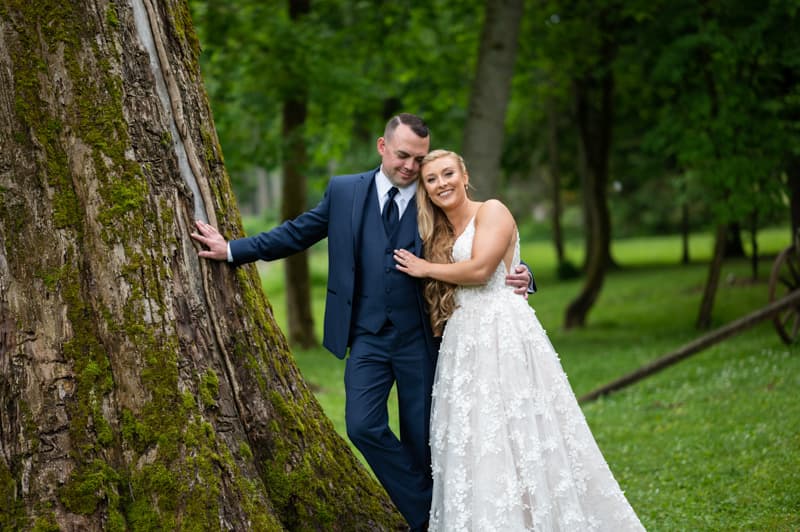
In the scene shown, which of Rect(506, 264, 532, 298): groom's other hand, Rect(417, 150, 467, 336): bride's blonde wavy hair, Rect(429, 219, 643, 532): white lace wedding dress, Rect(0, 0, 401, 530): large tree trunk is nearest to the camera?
Rect(0, 0, 401, 530): large tree trunk

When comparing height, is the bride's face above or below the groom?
above

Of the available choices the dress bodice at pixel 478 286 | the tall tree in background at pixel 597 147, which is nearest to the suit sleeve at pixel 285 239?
the dress bodice at pixel 478 286

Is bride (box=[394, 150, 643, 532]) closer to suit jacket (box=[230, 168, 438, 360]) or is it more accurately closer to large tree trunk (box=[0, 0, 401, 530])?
suit jacket (box=[230, 168, 438, 360])

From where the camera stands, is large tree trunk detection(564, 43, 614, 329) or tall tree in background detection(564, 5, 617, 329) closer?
tall tree in background detection(564, 5, 617, 329)

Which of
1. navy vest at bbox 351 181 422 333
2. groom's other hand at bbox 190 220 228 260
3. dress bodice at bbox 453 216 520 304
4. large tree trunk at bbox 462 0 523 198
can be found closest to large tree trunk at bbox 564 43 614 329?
large tree trunk at bbox 462 0 523 198

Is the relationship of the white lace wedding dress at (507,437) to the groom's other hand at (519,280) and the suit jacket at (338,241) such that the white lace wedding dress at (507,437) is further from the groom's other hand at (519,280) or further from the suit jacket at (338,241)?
the suit jacket at (338,241)

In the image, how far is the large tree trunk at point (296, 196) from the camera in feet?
52.8

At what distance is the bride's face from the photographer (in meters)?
4.71

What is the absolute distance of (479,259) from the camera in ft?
15.5

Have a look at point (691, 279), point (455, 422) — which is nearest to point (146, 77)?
point (455, 422)

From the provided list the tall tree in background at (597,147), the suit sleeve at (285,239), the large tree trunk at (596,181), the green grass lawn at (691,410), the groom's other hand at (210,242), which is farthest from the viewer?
the large tree trunk at (596,181)

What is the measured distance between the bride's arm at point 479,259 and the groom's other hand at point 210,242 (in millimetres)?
887

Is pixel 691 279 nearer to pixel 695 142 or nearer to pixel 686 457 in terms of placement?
pixel 695 142

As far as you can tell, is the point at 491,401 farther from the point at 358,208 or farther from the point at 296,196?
the point at 296,196
